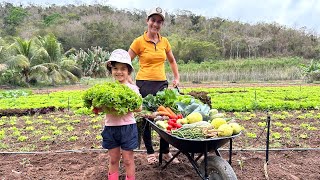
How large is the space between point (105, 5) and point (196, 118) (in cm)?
7357

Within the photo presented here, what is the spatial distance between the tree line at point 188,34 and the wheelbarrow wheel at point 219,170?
1588 inches

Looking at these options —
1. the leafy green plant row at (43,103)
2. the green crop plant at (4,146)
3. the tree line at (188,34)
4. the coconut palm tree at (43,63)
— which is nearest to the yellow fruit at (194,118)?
the green crop plant at (4,146)

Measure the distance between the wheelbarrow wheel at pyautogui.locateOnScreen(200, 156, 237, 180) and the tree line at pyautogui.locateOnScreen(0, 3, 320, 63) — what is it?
40.3m

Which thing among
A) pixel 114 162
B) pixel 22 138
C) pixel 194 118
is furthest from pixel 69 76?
pixel 194 118

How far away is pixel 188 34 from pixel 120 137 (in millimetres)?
53539

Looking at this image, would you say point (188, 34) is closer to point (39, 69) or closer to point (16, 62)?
point (39, 69)

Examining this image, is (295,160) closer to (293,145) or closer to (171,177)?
(293,145)

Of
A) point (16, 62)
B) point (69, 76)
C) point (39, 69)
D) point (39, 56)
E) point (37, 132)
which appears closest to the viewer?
point (37, 132)

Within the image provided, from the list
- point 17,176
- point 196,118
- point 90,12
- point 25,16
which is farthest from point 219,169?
point 90,12

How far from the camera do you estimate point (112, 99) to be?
11.0ft

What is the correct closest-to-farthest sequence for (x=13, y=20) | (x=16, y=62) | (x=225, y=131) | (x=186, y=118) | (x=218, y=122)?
(x=225, y=131) < (x=218, y=122) < (x=186, y=118) < (x=16, y=62) < (x=13, y=20)

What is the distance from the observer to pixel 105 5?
243ft

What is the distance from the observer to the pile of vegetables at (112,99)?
131 inches

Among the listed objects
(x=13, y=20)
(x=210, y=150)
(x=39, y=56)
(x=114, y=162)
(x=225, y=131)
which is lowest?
(x=114, y=162)
